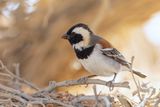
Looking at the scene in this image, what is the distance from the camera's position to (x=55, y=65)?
2879mm

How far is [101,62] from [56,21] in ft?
2.93

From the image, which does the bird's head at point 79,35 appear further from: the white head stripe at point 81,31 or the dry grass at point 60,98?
the dry grass at point 60,98

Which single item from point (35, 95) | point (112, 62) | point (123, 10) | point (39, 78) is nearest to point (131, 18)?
point (123, 10)

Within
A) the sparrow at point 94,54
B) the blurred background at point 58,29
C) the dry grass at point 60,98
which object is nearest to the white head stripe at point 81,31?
the sparrow at point 94,54

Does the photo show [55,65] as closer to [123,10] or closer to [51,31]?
[51,31]

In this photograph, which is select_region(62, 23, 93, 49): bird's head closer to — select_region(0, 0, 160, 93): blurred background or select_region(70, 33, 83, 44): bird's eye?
select_region(70, 33, 83, 44): bird's eye

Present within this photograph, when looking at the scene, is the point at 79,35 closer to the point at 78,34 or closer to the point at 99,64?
the point at 78,34

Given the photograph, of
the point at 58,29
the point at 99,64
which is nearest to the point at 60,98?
the point at 99,64

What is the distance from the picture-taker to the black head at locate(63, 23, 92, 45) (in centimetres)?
194

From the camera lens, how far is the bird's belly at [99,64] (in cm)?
190

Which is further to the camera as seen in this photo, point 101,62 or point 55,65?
point 55,65

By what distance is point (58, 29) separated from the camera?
9.18 ft

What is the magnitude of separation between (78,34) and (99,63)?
111 mm

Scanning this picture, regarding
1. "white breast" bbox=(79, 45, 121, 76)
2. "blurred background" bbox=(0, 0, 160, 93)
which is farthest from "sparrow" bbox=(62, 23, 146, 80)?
"blurred background" bbox=(0, 0, 160, 93)
